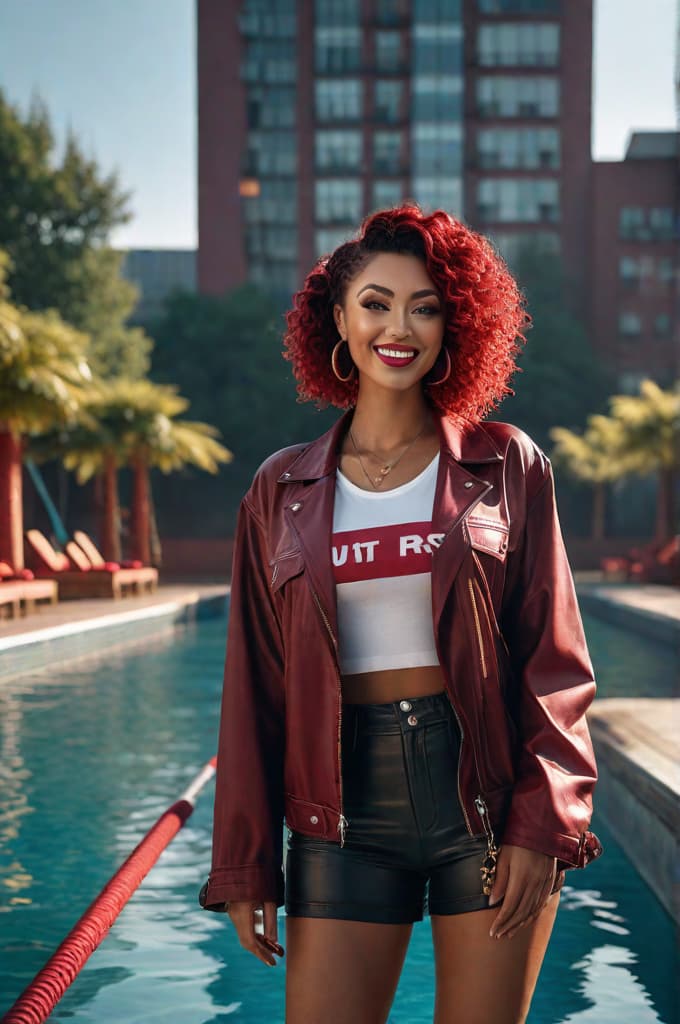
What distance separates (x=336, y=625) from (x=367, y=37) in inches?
2326

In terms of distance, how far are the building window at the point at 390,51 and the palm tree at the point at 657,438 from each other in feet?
108

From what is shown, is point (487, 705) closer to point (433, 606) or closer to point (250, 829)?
point (433, 606)

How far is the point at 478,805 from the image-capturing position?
211 cm

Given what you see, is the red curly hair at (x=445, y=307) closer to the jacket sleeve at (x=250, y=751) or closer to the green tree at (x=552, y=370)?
the jacket sleeve at (x=250, y=751)

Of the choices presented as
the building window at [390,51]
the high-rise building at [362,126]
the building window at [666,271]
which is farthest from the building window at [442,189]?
the building window at [666,271]

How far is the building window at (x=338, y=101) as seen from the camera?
189ft

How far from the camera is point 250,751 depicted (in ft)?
7.44

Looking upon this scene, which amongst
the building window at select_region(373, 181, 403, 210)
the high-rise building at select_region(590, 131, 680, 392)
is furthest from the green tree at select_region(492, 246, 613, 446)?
the building window at select_region(373, 181, 403, 210)

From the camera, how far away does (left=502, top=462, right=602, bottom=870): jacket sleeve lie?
2.09m

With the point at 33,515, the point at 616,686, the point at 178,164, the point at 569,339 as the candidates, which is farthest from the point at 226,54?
the point at 616,686

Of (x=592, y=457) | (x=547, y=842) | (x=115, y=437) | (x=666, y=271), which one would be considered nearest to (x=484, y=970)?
(x=547, y=842)

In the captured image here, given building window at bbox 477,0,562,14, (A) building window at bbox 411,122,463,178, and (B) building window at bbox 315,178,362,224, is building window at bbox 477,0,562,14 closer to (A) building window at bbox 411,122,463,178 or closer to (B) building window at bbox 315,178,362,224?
(A) building window at bbox 411,122,463,178

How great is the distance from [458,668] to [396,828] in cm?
28

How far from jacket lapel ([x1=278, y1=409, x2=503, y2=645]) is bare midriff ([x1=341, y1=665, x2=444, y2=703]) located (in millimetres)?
92
